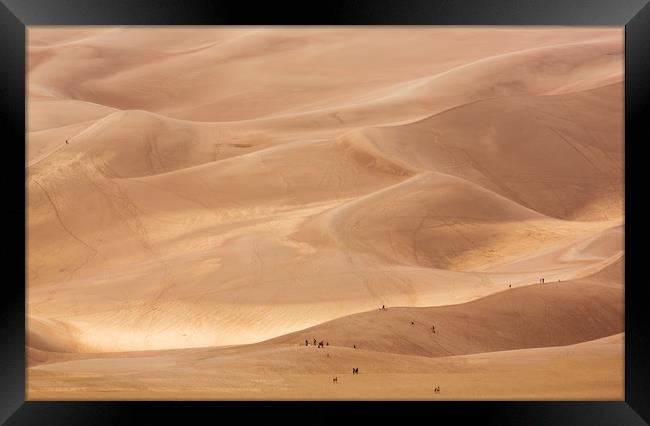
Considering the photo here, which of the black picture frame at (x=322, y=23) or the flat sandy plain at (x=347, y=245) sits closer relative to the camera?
the black picture frame at (x=322, y=23)

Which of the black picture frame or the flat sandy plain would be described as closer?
the black picture frame

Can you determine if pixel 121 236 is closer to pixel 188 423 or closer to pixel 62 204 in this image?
pixel 62 204

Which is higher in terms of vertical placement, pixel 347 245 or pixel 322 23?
pixel 322 23

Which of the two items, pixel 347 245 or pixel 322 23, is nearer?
pixel 322 23
